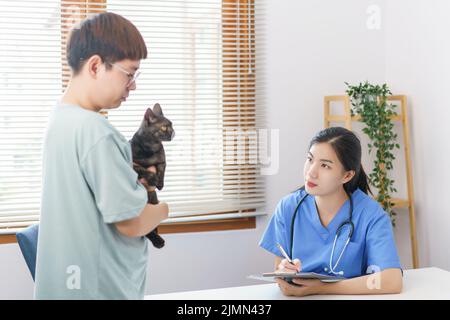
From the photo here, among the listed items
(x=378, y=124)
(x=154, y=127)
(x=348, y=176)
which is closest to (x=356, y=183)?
(x=348, y=176)

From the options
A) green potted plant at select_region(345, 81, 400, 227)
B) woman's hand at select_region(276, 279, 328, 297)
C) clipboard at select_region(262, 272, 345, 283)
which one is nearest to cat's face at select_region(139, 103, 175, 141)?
clipboard at select_region(262, 272, 345, 283)

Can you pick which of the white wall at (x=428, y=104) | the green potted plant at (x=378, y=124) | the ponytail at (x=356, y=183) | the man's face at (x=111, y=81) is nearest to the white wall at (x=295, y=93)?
the white wall at (x=428, y=104)

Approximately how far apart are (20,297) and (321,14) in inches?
83.8

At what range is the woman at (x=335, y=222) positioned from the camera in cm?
212

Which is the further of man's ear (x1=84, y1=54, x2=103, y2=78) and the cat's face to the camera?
the cat's face

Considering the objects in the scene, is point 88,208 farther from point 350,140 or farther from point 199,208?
point 199,208

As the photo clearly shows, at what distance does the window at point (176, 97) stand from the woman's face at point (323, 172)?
102cm

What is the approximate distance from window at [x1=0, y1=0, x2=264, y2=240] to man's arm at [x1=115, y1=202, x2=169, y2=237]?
174 cm

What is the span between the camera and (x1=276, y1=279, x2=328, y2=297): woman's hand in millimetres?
1934

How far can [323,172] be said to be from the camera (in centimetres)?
218

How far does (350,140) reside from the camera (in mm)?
2221

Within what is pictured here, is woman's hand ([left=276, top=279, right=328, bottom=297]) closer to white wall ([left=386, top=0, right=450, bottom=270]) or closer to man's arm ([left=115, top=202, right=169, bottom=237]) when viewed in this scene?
man's arm ([left=115, top=202, right=169, bottom=237])

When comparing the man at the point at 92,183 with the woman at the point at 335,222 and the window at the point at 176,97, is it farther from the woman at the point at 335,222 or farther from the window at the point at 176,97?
the window at the point at 176,97

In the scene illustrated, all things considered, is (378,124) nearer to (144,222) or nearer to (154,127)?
(154,127)
